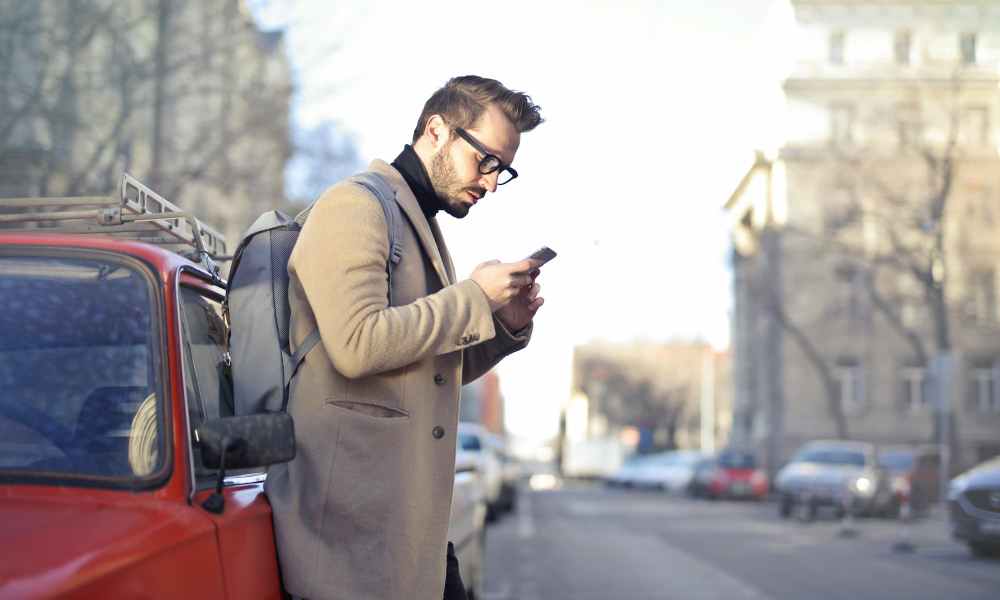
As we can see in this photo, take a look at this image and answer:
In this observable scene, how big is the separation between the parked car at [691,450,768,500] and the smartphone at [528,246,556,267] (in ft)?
121

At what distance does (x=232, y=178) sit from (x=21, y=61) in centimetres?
396

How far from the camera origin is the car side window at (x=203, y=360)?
2.81 meters

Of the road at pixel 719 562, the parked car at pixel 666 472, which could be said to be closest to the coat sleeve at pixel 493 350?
the road at pixel 719 562

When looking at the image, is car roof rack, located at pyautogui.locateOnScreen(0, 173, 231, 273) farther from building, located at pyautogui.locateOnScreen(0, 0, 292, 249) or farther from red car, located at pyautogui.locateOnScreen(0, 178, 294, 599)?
building, located at pyautogui.locateOnScreen(0, 0, 292, 249)

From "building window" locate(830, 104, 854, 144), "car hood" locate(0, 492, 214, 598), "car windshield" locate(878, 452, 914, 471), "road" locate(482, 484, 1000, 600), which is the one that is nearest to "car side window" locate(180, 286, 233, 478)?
"car hood" locate(0, 492, 214, 598)

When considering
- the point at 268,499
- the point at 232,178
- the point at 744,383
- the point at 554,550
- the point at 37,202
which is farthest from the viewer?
the point at 744,383

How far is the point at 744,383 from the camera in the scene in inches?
2608

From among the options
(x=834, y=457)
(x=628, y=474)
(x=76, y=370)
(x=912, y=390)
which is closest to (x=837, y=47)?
(x=912, y=390)

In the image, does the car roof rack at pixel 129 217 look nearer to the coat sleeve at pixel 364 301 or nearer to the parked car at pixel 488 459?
the coat sleeve at pixel 364 301

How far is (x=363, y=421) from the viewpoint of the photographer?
2.66 meters

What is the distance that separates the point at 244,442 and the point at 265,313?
46 cm

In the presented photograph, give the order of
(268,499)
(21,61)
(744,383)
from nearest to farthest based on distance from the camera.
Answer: (268,499) → (21,61) → (744,383)

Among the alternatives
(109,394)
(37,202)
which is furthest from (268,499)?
(37,202)

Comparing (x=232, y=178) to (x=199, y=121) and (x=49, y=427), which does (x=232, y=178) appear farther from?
(x=49, y=427)
